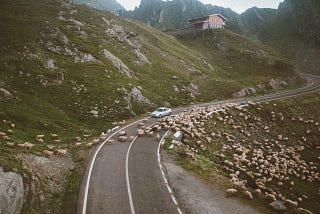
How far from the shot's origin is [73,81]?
54.4 m

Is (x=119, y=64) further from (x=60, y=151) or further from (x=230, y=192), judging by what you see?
(x=230, y=192)

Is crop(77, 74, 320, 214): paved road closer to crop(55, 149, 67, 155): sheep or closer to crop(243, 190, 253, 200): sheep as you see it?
crop(55, 149, 67, 155): sheep

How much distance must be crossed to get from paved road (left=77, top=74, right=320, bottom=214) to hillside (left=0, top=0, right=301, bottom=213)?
4.20 ft

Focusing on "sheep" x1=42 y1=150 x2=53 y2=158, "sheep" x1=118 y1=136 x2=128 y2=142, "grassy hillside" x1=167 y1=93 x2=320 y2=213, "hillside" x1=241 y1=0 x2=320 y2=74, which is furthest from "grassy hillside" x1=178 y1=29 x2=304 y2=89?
"sheep" x1=42 y1=150 x2=53 y2=158

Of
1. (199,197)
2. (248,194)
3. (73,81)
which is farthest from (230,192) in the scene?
(73,81)

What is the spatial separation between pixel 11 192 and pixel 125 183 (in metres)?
8.48

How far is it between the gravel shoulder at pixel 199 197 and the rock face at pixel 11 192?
10073 mm

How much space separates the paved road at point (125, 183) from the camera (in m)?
21.2

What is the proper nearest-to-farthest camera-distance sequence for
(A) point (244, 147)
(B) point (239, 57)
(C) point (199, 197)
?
(C) point (199, 197) < (A) point (244, 147) < (B) point (239, 57)

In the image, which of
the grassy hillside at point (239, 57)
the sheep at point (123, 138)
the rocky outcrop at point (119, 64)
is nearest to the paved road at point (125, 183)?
the sheep at point (123, 138)

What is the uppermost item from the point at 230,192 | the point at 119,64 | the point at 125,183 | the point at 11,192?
the point at 119,64

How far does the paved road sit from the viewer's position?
2123cm

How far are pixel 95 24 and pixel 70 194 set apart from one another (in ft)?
217

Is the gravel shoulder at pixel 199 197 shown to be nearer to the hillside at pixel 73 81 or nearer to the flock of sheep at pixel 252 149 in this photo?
the flock of sheep at pixel 252 149
